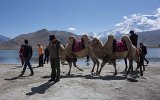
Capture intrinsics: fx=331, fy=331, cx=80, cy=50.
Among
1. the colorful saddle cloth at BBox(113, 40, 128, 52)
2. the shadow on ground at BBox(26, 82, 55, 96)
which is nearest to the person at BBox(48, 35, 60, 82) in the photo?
the shadow on ground at BBox(26, 82, 55, 96)

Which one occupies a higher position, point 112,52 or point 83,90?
point 112,52

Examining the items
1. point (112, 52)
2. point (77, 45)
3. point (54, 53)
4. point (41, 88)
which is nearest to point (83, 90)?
point (41, 88)

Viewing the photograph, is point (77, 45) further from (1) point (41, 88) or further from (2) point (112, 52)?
(1) point (41, 88)

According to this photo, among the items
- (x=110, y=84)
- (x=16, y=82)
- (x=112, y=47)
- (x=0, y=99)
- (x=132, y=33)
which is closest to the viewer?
(x=0, y=99)

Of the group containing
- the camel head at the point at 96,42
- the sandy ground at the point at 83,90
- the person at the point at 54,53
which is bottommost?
the sandy ground at the point at 83,90

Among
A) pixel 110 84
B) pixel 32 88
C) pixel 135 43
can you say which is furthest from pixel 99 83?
pixel 135 43

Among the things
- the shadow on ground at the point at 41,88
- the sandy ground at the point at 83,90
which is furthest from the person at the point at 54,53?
the shadow on ground at the point at 41,88

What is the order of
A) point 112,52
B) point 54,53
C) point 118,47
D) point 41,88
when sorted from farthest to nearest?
point 112,52 < point 118,47 < point 54,53 < point 41,88

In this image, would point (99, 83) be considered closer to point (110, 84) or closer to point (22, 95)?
point (110, 84)

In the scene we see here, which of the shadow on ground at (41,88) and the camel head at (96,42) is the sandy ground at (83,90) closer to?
the shadow on ground at (41,88)

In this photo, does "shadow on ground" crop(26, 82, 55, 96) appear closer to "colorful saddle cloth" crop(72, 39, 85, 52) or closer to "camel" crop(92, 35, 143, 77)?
"colorful saddle cloth" crop(72, 39, 85, 52)

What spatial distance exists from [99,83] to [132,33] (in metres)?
7.41

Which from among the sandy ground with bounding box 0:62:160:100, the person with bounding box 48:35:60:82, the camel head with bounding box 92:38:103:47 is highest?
the camel head with bounding box 92:38:103:47

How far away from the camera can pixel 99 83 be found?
15445mm
